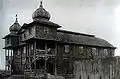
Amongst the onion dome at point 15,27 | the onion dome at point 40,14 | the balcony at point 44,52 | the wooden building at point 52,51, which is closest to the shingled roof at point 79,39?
the wooden building at point 52,51

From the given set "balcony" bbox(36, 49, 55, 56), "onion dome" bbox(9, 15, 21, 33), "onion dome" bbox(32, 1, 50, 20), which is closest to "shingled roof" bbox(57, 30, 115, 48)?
"balcony" bbox(36, 49, 55, 56)

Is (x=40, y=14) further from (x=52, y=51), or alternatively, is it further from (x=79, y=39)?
(x=79, y=39)

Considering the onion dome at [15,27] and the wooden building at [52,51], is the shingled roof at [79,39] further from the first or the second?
the onion dome at [15,27]

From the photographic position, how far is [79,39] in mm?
28719

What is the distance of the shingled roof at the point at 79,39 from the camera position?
26.8m

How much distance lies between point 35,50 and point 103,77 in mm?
8525

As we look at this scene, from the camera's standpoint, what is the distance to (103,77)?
54.7 ft

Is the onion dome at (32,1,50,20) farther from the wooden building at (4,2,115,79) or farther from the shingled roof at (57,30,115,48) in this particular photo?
the shingled roof at (57,30,115,48)

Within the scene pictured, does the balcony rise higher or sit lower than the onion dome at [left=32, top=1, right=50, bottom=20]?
lower

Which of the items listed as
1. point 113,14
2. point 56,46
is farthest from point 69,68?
point 113,14

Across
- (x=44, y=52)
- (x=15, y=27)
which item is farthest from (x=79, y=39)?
(x=15, y=27)

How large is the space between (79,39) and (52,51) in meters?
5.60

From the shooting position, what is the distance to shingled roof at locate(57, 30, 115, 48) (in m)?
26.8

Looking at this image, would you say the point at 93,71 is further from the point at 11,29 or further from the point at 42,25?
the point at 11,29
